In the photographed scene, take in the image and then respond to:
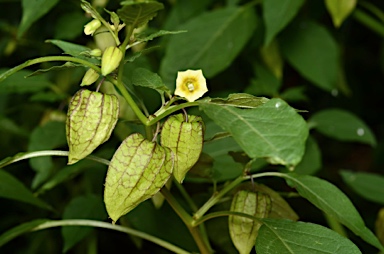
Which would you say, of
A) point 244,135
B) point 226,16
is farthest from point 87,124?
point 226,16

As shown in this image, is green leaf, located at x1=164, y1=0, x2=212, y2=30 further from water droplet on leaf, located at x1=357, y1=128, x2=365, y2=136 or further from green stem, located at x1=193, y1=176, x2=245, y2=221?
green stem, located at x1=193, y1=176, x2=245, y2=221

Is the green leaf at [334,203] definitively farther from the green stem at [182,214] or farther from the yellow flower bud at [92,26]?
the yellow flower bud at [92,26]

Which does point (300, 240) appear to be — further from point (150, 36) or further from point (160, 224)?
point (160, 224)

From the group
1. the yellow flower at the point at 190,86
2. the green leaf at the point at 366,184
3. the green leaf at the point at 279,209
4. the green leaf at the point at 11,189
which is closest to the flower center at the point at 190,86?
the yellow flower at the point at 190,86

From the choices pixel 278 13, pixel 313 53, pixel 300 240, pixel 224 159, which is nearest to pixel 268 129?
pixel 300 240

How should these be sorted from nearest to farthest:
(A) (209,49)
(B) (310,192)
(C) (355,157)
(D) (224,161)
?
1. (B) (310,192)
2. (D) (224,161)
3. (A) (209,49)
4. (C) (355,157)

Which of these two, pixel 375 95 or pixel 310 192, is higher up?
pixel 310 192

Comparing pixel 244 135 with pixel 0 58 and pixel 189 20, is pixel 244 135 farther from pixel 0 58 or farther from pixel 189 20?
pixel 0 58
